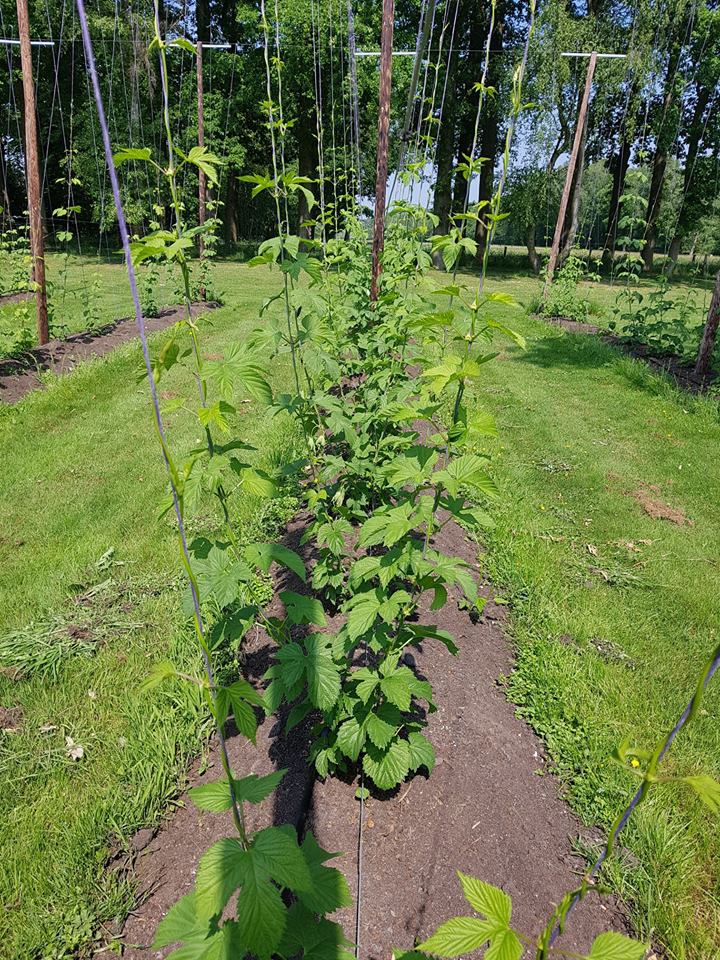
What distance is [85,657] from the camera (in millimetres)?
2867

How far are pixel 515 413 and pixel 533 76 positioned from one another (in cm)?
1553

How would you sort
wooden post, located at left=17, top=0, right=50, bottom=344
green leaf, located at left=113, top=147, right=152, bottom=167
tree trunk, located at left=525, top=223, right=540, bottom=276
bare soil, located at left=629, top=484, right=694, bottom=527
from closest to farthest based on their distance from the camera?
1. green leaf, located at left=113, top=147, right=152, bottom=167
2. bare soil, located at left=629, top=484, right=694, bottom=527
3. wooden post, located at left=17, top=0, right=50, bottom=344
4. tree trunk, located at left=525, top=223, right=540, bottom=276

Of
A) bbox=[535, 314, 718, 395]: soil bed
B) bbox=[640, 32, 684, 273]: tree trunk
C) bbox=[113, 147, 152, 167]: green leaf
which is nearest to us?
bbox=[113, 147, 152, 167]: green leaf

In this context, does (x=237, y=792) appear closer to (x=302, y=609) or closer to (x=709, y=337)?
(x=302, y=609)

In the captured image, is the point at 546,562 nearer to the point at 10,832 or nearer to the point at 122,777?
the point at 122,777

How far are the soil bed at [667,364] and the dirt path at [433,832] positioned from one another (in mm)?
6144

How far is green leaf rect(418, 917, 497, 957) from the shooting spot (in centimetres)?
99

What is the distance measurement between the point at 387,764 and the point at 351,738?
0.16 meters

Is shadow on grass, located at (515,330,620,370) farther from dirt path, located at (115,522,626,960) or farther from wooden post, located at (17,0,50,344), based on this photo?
dirt path, located at (115,522,626,960)

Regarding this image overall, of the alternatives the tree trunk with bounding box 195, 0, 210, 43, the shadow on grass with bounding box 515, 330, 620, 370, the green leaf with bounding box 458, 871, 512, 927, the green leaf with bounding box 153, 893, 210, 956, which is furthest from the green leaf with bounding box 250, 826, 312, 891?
the tree trunk with bounding box 195, 0, 210, 43

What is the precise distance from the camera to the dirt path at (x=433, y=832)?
70.0 inches

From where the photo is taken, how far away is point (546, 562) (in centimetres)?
381

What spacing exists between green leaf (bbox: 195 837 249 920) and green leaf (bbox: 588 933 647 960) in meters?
0.65

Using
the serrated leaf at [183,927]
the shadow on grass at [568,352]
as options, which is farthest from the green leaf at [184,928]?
the shadow on grass at [568,352]
